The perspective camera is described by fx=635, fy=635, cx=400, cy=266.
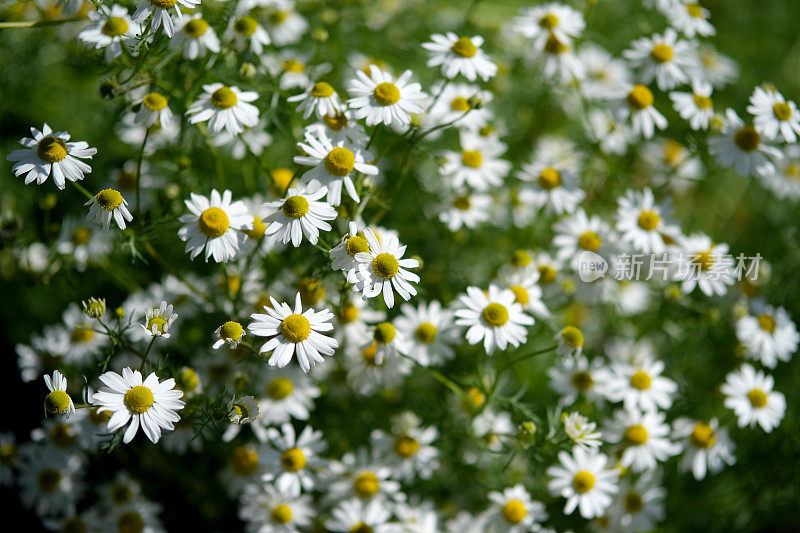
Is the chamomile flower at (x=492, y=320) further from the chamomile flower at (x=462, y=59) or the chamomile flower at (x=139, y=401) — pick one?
the chamomile flower at (x=139, y=401)

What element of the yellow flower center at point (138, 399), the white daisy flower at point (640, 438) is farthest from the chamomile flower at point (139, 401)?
the white daisy flower at point (640, 438)

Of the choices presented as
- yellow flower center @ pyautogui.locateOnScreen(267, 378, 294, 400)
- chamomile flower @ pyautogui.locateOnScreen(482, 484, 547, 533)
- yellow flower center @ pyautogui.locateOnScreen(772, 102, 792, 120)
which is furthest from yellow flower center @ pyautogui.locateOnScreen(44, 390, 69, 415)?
yellow flower center @ pyautogui.locateOnScreen(772, 102, 792, 120)

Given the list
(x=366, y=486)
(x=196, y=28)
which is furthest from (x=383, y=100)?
(x=366, y=486)

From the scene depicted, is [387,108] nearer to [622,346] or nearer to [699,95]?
[699,95]

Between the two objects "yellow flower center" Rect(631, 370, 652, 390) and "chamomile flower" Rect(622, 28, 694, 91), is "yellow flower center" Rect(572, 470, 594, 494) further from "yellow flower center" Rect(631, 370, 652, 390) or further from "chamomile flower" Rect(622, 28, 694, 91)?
"chamomile flower" Rect(622, 28, 694, 91)

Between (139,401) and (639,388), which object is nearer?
(139,401)

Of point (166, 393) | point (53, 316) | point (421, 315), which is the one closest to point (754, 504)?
point (421, 315)

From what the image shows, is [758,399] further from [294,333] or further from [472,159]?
[294,333]
